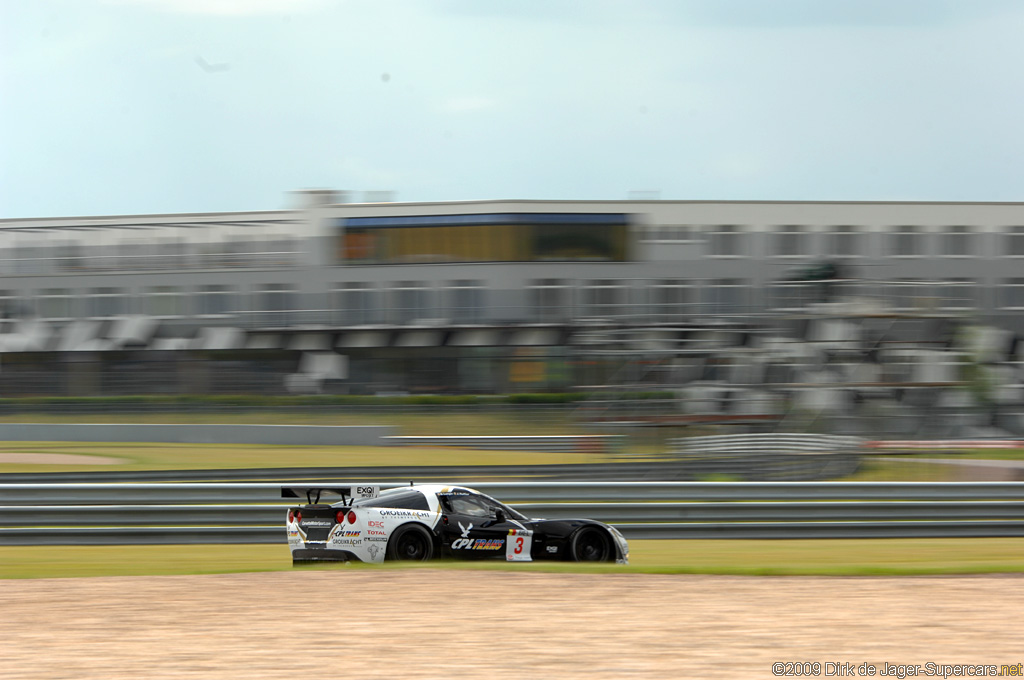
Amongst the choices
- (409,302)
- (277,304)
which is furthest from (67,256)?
(409,302)

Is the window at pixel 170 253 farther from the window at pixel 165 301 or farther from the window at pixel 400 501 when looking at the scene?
the window at pixel 400 501

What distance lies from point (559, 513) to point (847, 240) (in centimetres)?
4233

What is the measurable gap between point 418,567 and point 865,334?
80.7ft

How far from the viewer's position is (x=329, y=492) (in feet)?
31.4

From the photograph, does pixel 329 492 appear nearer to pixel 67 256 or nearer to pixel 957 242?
pixel 957 242

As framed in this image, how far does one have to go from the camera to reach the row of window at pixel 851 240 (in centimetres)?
4941

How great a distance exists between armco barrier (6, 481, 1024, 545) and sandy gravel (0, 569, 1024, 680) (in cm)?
245

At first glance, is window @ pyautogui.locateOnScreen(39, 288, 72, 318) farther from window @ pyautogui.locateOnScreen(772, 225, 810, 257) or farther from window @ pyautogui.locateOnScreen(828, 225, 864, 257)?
window @ pyautogui.locateOnScreen(828, 225, 864, 257)

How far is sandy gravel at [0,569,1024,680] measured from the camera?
5418 millimetres

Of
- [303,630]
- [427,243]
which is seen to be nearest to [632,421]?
[303,630]

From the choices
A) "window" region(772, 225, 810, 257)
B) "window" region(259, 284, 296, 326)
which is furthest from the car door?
"window" region(259, 284, 296, 326)

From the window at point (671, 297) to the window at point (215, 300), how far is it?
22033 mm

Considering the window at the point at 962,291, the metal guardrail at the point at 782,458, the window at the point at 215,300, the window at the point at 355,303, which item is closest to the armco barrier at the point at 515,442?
the metal guardrail at the point at 782,458

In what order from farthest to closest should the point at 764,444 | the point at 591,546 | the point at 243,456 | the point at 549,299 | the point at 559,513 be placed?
1. the point at 549,299
2. the point at 243,456
3. the point at 764,444
4. the point at 559,513
5. the point at 591,546
